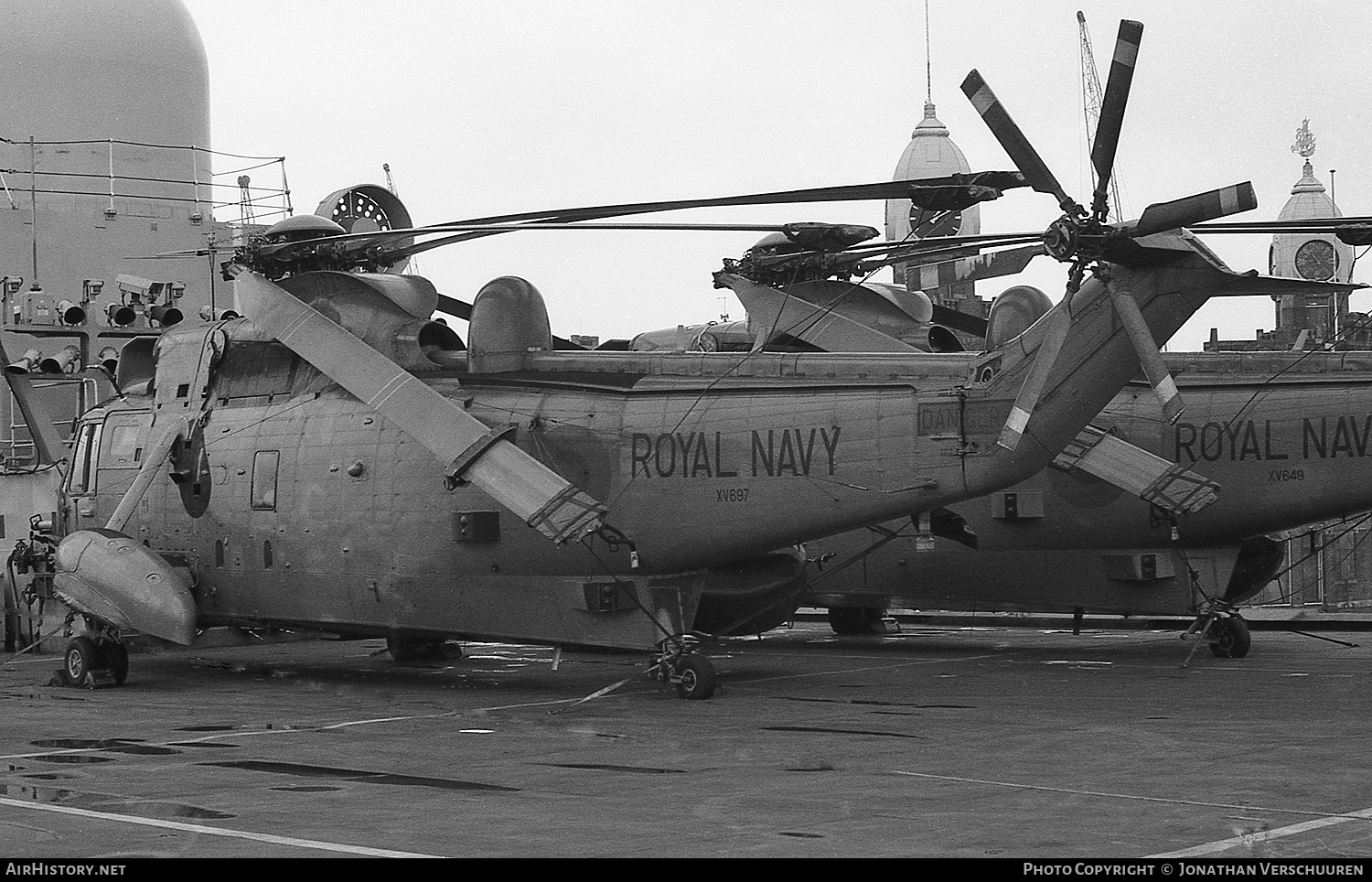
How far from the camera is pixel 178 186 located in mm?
38062

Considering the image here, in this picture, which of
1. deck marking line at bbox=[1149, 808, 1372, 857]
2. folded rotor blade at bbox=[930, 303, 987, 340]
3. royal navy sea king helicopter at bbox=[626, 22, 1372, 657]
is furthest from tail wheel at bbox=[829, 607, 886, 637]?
deck marking line at bbox=[1149, 808, 1372, 857]

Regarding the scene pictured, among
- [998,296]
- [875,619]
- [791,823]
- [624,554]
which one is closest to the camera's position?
[791,823]

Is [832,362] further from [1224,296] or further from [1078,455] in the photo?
[1224,296]

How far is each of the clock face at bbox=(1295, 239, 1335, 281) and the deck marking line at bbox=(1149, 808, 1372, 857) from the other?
5917 cm

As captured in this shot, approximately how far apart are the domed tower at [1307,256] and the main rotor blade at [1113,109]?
50980 mm

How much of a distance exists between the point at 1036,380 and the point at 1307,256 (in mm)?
55866

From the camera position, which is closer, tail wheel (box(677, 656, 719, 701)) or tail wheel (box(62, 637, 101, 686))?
tail wheel (box(677, 656, 719, 701))

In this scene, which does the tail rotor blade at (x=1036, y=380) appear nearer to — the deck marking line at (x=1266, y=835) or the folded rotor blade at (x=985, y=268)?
the folded rotor blade at (x=985, y=268)

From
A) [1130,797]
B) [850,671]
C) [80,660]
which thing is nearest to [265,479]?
[80,660]

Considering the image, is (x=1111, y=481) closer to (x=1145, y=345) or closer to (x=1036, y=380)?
(x=1036, y=380)

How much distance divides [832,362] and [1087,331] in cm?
406

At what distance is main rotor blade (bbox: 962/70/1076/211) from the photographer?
1619 centimetres

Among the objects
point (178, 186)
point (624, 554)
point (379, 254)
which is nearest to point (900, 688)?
point (624, 554)

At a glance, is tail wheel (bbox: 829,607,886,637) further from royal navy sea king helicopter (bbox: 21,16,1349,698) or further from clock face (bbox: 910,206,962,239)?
clock face (bbox: 910,206,962,239)
